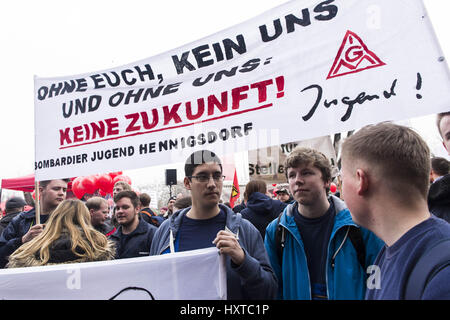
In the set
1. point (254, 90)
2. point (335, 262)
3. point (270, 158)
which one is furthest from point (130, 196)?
point (270, 158)

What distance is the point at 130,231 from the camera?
3.99 metres

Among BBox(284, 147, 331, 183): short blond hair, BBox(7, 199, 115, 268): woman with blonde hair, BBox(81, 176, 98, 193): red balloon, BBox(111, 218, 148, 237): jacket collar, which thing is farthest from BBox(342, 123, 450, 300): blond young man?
BBox(81, 176, 98, 193): red balloon

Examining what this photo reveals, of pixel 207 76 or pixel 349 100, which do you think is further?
pixel 207 76

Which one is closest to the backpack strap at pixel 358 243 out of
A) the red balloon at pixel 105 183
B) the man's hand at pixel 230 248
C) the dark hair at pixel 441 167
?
the man's hand at pixel 230 248

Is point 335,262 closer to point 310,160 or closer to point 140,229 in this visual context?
point 310,160

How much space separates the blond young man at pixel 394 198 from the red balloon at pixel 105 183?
9129 mm

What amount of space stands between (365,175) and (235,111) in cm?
155

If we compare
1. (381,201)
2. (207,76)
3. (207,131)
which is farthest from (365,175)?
(207,76)

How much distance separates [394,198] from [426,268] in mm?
299

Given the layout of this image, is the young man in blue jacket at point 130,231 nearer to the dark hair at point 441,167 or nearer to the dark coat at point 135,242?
the dark coat at point 135,242

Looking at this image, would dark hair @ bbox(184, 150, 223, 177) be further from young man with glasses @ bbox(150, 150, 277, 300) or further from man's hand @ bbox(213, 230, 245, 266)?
man's hand @ bbox(213, 230, 245, 266)

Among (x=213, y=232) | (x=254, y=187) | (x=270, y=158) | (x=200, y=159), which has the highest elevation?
(x=270, y=158)

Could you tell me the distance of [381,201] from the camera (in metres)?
1.32

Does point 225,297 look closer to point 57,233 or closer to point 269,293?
point 269,293
